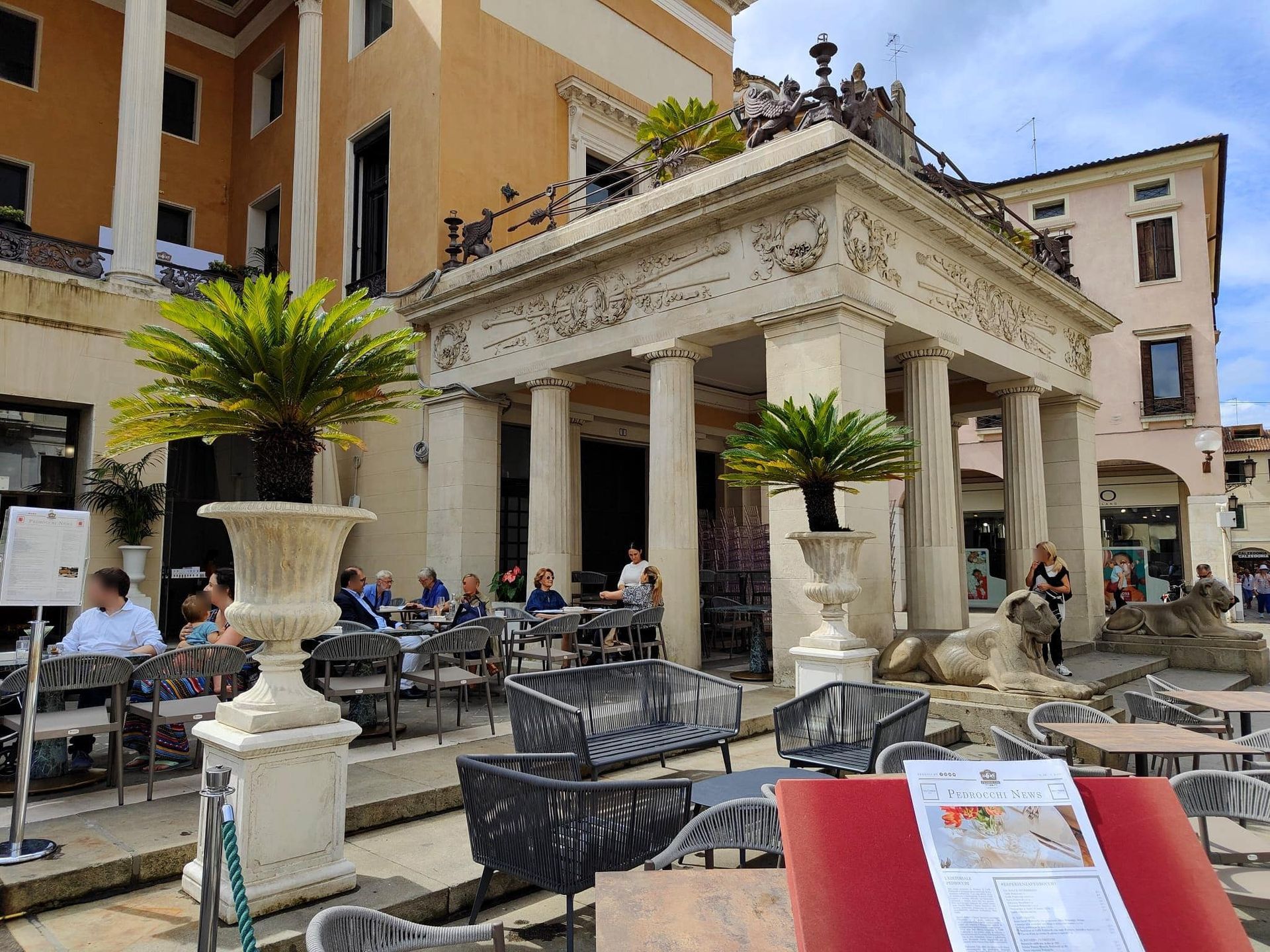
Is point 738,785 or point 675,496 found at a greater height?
point 675,496

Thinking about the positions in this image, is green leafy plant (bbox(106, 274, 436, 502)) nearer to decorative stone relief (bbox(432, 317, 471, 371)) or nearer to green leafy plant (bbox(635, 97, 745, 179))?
decorative stone relief (bbox(432, 317, 471, 371))

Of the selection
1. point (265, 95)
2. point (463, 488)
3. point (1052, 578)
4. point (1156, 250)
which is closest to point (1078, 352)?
point (1052, 578)

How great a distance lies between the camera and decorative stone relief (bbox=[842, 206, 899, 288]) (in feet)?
29.9

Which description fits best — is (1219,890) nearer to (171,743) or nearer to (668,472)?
(171,743)

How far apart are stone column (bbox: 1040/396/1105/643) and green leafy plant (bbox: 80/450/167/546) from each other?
48.3ft

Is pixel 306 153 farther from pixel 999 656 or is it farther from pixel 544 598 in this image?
Result: pixel 999 656

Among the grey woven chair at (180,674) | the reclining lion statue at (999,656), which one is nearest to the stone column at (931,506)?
the reclining lion statue at (999,656)

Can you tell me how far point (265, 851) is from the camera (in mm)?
3553

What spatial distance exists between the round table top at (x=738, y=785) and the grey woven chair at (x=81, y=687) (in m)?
3.33

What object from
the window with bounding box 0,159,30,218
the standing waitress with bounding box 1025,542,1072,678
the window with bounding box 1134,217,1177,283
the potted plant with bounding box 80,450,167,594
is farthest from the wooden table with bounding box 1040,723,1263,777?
the window with bounding box 1134,217,1177,283

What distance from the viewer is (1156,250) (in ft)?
78.4

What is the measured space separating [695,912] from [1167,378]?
26.6 m

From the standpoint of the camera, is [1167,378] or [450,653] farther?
[1167,378]

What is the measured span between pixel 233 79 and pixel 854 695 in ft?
73.4
